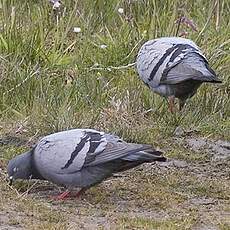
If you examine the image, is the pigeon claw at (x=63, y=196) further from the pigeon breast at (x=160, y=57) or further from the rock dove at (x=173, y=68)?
the pigeon breast at (x=160, y=57)

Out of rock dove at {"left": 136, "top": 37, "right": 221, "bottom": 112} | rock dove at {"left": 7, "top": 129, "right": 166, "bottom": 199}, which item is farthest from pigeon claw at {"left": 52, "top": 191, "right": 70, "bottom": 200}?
rock dove at {"left": 136, "top": 37, "right": 221, "bottom": 112}

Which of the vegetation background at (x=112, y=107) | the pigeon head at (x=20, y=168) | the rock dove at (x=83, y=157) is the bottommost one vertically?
the vegetation background at (x=112, y=107)

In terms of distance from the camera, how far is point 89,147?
475 cm

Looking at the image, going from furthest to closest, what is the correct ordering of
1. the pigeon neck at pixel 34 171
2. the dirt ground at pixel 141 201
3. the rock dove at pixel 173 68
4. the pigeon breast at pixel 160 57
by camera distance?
the pigeon breast at pixel 160 57 → the rock dove at pixel 173 68 → the pigeon neck at pixel 34 171 → the dirt ground at pixel 141 201

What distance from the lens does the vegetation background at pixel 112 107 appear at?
4.75m

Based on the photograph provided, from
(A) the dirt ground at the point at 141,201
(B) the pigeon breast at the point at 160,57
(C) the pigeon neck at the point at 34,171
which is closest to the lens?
(A) the dirt ground at the point at 141,201

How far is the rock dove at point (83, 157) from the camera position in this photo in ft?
15.5

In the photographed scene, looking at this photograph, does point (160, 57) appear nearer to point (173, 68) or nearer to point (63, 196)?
point (173, 68)

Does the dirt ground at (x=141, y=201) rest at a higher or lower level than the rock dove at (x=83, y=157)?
lower

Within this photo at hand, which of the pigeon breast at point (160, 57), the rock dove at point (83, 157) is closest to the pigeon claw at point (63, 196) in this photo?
the rock dove at point (83, 157)

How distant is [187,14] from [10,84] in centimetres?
254

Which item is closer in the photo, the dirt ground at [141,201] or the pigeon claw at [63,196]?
the dirt ground at [141,201]

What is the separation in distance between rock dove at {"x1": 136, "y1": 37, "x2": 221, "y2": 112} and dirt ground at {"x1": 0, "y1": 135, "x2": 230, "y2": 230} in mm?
684

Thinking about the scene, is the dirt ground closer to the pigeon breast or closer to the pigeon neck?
the pigeon neck
